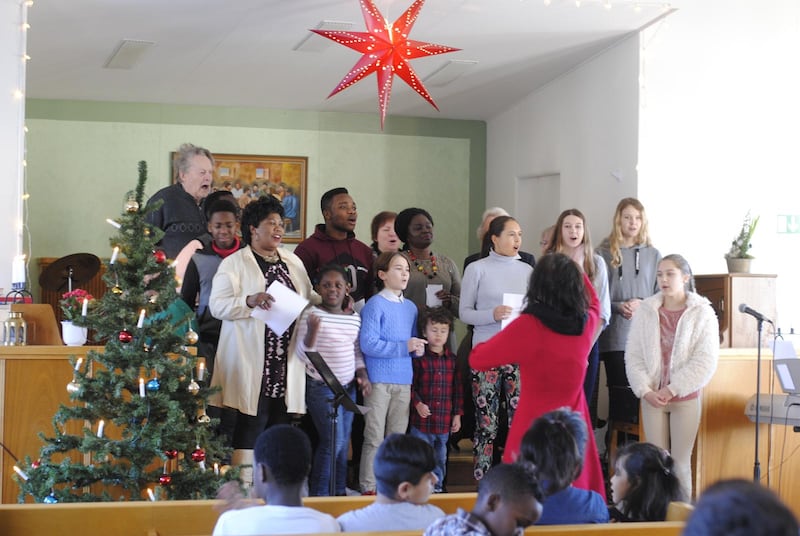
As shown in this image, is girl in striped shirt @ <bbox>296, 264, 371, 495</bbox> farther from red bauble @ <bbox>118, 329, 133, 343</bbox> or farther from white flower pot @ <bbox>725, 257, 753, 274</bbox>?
white flower pot @ <bbox>725, 257, 753, 274</bbox>

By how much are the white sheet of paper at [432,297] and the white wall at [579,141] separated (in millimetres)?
2188

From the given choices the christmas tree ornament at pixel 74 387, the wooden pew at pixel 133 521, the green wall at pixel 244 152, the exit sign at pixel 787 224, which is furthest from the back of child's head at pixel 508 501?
the green wall at pixel 244 152

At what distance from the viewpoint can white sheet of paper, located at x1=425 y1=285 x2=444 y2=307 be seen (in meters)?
5.96

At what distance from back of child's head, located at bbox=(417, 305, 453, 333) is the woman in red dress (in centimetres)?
166

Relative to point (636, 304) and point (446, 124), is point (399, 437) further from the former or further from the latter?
point (446, 124)

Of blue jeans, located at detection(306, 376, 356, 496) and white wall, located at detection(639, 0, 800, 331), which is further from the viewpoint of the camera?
white wall, located at detection(639, 0, 800, 331)

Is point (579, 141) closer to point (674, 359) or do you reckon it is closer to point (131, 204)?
point (674, 359)

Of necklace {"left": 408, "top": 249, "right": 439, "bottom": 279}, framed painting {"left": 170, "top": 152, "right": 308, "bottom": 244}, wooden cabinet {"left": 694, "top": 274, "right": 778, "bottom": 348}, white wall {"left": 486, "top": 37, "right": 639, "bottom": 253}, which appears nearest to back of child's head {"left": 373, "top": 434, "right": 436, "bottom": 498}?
necklace {"left": 408, "top": 249, "right": 439, "bottom": 279}

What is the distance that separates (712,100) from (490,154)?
390cm

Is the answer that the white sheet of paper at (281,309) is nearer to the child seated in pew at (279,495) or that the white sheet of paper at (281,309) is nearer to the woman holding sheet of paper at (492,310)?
the woman holding sheet of paper at (492,310)

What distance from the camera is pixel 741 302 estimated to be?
21.3 ft

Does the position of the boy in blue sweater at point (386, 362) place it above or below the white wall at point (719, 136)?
Result: below

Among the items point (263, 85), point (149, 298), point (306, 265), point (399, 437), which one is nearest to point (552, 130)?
point (263, 85)

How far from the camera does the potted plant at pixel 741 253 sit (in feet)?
22.1
